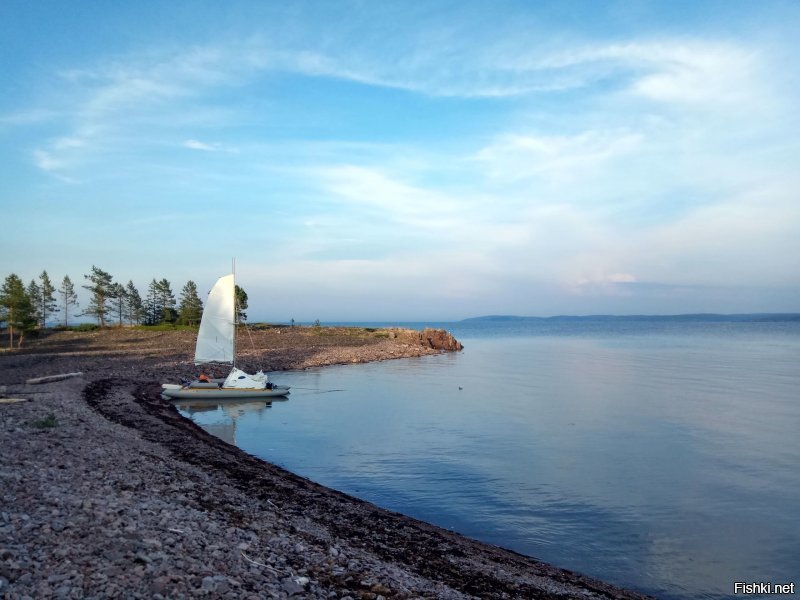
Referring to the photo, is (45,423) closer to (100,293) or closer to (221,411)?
(221,411)

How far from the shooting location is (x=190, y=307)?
96875mm

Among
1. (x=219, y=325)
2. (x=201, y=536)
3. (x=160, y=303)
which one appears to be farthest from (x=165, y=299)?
(x=201, y=536)

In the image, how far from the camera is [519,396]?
Result: 135 ft

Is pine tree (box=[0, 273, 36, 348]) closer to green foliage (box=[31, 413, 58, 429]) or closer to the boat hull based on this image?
the boat hull

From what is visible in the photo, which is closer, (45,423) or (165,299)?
(45,423)

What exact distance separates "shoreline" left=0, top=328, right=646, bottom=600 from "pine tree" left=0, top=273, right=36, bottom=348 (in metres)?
49.0

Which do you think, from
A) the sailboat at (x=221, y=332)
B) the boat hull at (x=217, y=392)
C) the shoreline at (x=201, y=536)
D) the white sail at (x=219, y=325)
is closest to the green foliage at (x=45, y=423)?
the shoreline at (x=201, y=536)

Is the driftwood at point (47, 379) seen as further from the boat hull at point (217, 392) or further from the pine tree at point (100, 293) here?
the pine tree at point (100, 293)

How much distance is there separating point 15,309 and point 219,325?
3517 centimetres

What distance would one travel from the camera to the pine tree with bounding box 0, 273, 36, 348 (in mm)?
59869

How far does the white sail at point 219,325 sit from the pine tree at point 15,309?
32.7 meters

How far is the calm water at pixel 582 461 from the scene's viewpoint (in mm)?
14586

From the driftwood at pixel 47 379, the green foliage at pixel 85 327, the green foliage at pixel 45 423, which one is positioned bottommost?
the driftwood at pixel 47 379

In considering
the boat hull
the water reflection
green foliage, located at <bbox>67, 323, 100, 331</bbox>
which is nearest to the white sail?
the boat hull
